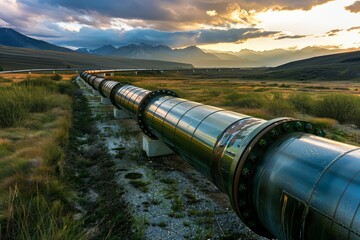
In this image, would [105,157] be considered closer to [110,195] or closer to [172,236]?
[110,195]

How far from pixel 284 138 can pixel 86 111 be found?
60.0 feet

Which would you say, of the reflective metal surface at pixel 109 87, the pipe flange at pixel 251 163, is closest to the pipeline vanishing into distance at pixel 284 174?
the pipe flange at pixel 251 163

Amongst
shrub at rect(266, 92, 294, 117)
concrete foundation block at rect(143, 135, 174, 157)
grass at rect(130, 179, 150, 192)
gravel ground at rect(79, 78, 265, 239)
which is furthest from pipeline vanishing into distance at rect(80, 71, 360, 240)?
shrub at rect(266, 92, 294, 117)

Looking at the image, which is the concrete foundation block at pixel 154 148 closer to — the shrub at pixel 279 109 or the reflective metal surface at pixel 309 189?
the reflective metal surface at pixel 309 189

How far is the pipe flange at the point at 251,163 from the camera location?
348 cm

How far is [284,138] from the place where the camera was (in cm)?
354

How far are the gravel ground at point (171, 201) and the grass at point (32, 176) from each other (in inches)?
59.9

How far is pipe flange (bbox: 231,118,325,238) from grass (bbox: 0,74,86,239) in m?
2.64

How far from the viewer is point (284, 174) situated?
3.01 m

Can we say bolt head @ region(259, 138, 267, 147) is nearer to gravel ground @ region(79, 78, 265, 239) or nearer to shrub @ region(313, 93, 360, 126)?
gravel ground @ region(79, 78, 265, 239)

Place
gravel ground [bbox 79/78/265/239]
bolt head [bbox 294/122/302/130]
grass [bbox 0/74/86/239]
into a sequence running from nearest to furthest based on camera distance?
bolt head [bbox 294/122/302/130], grass [bbox 0/74/86/239], gravel ground [bbox 79/78/265/239]

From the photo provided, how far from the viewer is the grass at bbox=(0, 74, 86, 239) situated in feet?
15.6

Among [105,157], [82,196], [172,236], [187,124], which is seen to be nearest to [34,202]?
[82,196]

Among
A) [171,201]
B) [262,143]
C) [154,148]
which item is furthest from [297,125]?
[154,148]
